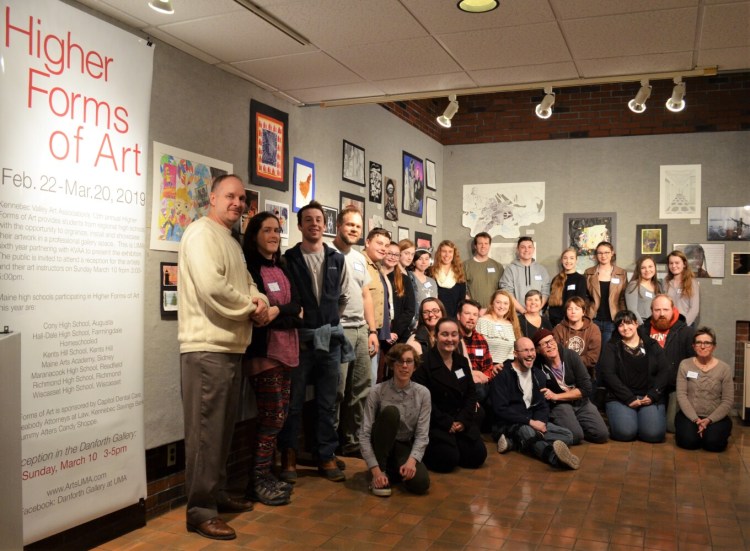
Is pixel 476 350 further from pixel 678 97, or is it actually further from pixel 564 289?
pixel 678 97

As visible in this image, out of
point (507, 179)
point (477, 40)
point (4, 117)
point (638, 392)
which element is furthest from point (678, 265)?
point (4, 117)

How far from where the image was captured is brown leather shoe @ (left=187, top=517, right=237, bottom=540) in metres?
3.34

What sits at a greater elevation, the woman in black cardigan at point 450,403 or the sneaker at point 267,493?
the woman in black cardigan at point 450,403

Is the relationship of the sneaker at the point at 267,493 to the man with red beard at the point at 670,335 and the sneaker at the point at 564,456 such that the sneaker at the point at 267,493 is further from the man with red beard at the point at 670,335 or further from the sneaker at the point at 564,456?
the man with red beard at the point at 670,335

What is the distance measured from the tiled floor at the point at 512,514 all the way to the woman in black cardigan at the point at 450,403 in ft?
0.42

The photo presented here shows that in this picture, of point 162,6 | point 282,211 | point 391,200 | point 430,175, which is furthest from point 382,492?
point 430,175

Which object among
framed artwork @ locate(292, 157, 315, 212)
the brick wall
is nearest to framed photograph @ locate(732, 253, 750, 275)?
the brick wall

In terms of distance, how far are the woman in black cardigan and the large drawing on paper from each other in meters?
3.78

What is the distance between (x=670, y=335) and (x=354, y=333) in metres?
3.20

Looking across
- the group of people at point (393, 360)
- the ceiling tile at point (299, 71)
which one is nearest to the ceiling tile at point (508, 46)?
the ceiling tile at point (299, 71)

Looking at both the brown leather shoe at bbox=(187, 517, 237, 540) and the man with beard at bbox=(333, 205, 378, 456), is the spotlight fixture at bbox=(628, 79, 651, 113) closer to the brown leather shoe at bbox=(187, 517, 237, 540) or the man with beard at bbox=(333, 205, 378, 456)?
the man with beard at bbox=(333, 205, 378, 456)

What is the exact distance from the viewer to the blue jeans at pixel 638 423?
5652mm

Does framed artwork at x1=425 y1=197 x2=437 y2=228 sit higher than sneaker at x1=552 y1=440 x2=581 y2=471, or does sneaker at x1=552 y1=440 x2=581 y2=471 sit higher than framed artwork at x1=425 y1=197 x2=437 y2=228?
framed artwork at x1=425 y1=197 x2=437 y2=228

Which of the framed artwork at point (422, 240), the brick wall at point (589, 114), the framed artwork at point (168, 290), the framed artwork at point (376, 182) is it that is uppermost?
the brick wall at point (589, 114)
